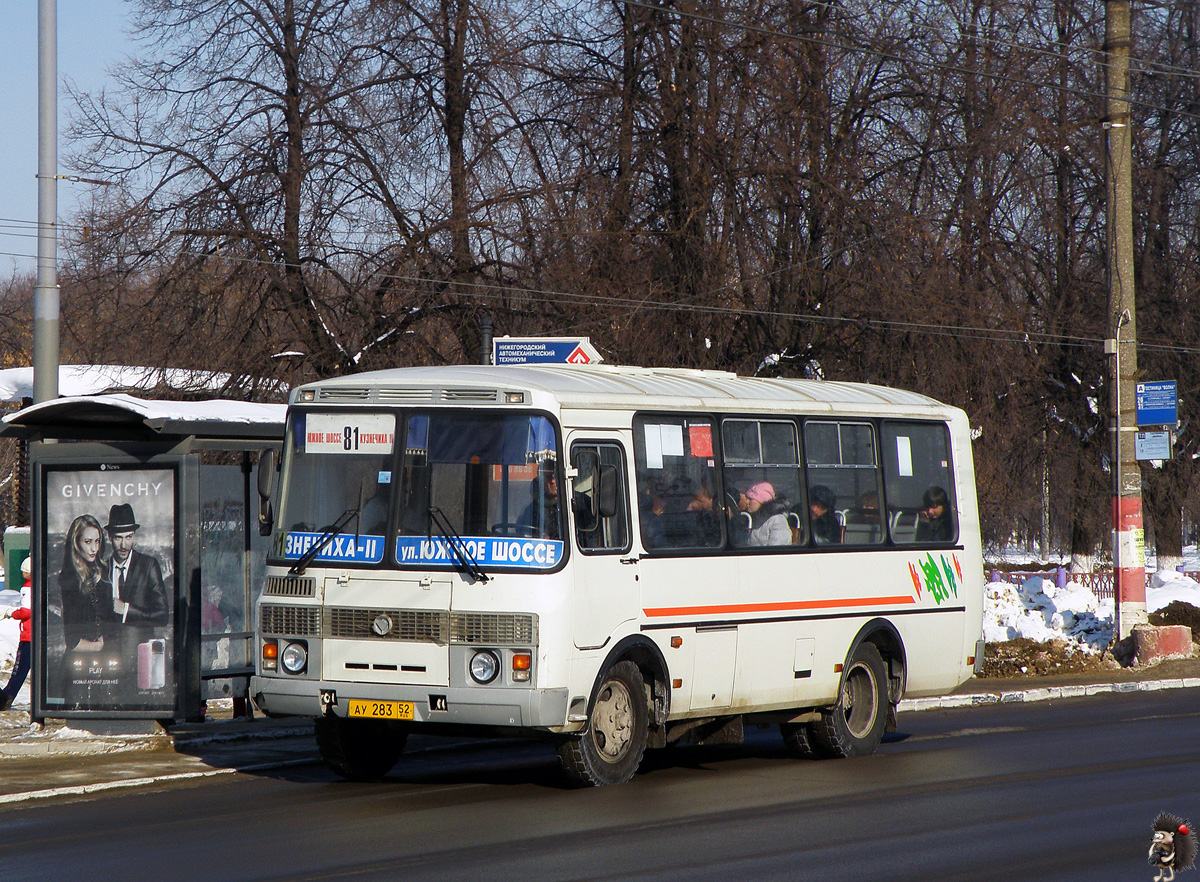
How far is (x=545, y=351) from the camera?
17469 mm

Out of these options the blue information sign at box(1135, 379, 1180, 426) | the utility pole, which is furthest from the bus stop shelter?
the blue information sign at box(1135, 379, 1180, 426)

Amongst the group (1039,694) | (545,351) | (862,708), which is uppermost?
(545,351)

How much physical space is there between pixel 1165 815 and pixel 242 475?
849 centimetres

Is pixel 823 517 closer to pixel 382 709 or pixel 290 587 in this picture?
pixel 382 709

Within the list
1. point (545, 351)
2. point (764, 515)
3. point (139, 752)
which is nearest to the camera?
point (764, 515)

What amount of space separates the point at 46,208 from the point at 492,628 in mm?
6322

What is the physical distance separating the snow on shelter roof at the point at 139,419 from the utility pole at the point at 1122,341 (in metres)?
12.5

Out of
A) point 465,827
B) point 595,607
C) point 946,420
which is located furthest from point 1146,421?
point 465,827

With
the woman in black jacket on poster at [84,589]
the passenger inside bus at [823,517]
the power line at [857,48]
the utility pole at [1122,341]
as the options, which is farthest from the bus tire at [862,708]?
the power line at [857,48]

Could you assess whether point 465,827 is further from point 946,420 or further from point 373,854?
point 946,420

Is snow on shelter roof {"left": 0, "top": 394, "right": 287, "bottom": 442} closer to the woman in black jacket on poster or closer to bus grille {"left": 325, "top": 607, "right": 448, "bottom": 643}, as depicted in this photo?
the woman in black jacket on poster

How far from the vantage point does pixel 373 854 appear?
27.0 feet

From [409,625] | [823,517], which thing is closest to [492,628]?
[409,625]

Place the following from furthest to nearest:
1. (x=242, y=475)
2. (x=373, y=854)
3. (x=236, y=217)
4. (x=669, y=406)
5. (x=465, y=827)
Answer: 1. (x=236, y=217)
2. (x=242, y=475)
3. (x=669, y=406)
4. (x=465, y=827)
5. (x=373, y=854)
